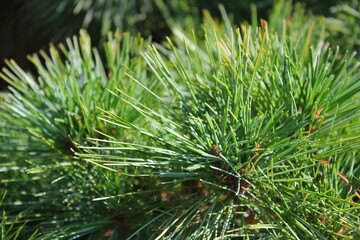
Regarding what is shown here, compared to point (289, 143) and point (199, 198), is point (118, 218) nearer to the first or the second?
point (199, 198)

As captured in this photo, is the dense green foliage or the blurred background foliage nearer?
the dense green foliage

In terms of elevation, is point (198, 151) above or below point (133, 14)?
below

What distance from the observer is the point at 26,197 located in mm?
685

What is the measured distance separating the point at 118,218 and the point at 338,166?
0.24 meters

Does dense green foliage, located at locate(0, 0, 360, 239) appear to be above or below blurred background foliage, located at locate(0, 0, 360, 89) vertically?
below

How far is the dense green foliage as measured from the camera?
53 centimetres

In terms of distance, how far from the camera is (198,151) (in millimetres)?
525

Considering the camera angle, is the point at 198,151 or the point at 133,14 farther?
the point at 133,14

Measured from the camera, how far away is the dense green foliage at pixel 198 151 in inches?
21.0

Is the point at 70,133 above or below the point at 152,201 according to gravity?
above

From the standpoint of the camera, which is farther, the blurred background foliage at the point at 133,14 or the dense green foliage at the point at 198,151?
the blurred background foliage at the point at 133,14

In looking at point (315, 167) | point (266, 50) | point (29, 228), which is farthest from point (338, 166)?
point (29, 228)

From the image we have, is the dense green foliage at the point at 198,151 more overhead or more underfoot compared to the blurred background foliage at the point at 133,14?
more underfoot

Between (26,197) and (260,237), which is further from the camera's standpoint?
(26,197)
